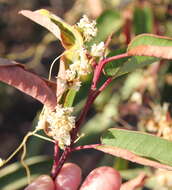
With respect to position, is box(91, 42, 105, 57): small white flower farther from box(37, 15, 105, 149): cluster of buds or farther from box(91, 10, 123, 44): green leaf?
box(91, 10, 123, 44): green leaf

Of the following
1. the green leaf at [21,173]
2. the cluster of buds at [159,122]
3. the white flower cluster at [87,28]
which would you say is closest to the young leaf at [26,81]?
the white flower cluster at [87,28]

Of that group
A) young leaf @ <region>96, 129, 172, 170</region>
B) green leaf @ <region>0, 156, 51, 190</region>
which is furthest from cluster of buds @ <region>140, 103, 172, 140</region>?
green leaf @ <region>0, 156, 51, 190</region>

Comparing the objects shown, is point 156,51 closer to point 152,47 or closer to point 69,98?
point 152,47

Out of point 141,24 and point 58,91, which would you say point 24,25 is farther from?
point 58,91

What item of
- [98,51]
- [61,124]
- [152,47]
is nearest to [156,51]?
[152,47]

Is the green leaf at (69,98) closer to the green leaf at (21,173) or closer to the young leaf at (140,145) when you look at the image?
the young leaf at (140,145)

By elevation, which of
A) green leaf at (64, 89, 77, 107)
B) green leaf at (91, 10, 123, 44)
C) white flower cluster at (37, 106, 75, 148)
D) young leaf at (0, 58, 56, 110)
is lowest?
white flower cluster at (37, 106, 75, 148)

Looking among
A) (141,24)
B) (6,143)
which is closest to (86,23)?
(141,24)
